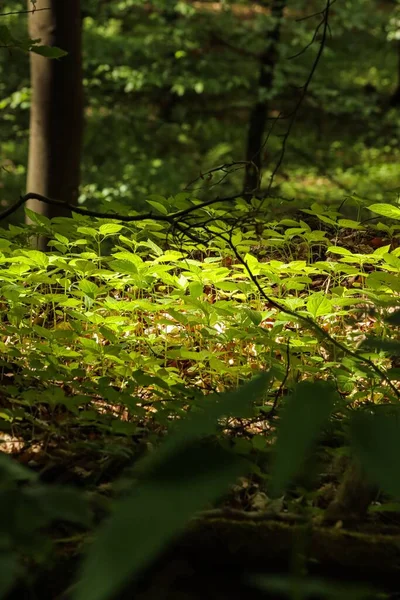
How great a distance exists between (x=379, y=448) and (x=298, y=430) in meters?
0.09

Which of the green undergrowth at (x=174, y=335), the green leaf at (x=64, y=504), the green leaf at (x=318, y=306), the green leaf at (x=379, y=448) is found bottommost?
the green undergrowth at (x=174, y=335)

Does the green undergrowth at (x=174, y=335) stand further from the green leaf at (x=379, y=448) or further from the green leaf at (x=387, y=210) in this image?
the green leaf at (x=379, y=448)

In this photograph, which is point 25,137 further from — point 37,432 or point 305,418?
point 305,418

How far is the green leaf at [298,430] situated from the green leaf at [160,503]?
0.05 metres

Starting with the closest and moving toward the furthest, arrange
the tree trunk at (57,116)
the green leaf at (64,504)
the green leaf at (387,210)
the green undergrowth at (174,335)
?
the green leaf at (64,504)
the green undergrowth at (174,335)
the green leaf at (387,210)
the tree trunk at (57,116)

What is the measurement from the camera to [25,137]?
8992 mm

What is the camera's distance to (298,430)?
0.76m

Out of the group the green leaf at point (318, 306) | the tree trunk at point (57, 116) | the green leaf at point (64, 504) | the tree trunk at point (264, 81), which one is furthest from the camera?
the tree trunk at point (264, 81)

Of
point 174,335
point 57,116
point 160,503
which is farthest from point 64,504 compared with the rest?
point 57,116

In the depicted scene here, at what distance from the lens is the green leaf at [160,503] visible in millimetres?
637

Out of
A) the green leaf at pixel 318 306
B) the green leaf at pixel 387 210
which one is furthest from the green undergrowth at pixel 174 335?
the green leaf at pixel 387 210

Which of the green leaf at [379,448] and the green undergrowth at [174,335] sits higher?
the green leaf at [379,448]

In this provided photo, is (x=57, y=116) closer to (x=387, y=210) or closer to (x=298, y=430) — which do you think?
(x=387, y=210)

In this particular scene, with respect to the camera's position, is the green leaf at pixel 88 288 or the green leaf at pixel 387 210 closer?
the green leaf at pixel 88 288
